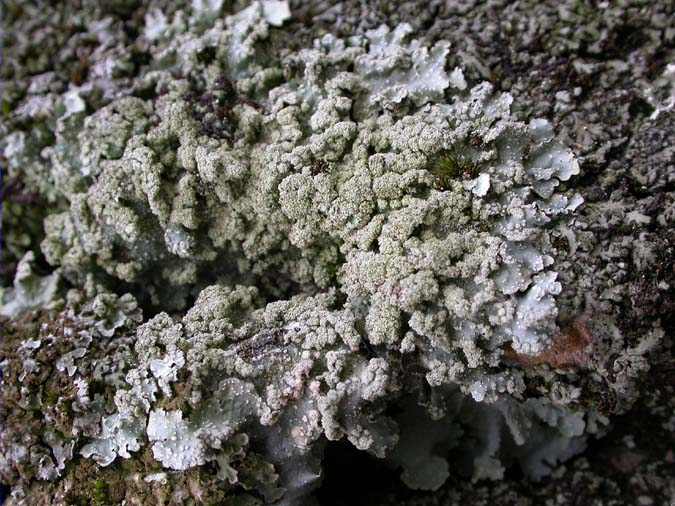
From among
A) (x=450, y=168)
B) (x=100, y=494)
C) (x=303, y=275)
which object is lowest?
(x=100, y=494)

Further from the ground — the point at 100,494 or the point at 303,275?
the point at 303,275

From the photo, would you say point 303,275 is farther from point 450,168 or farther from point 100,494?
point 100,494

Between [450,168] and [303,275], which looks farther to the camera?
[303,275]

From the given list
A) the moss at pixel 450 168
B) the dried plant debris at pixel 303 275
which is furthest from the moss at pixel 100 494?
the moss at pixel 450 168

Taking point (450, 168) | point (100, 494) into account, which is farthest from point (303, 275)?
point (100, 494)

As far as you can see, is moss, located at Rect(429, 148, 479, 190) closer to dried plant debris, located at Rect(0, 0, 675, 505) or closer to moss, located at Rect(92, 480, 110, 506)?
dried plant debris, located at Rect(0, 0, 675, 505)

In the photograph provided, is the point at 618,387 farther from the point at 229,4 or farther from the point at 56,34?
the point at 56,34

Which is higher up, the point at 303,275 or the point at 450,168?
the point at 450,168

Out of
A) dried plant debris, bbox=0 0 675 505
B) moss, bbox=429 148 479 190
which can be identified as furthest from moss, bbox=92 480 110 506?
moss, bbox=429 148 479 190
